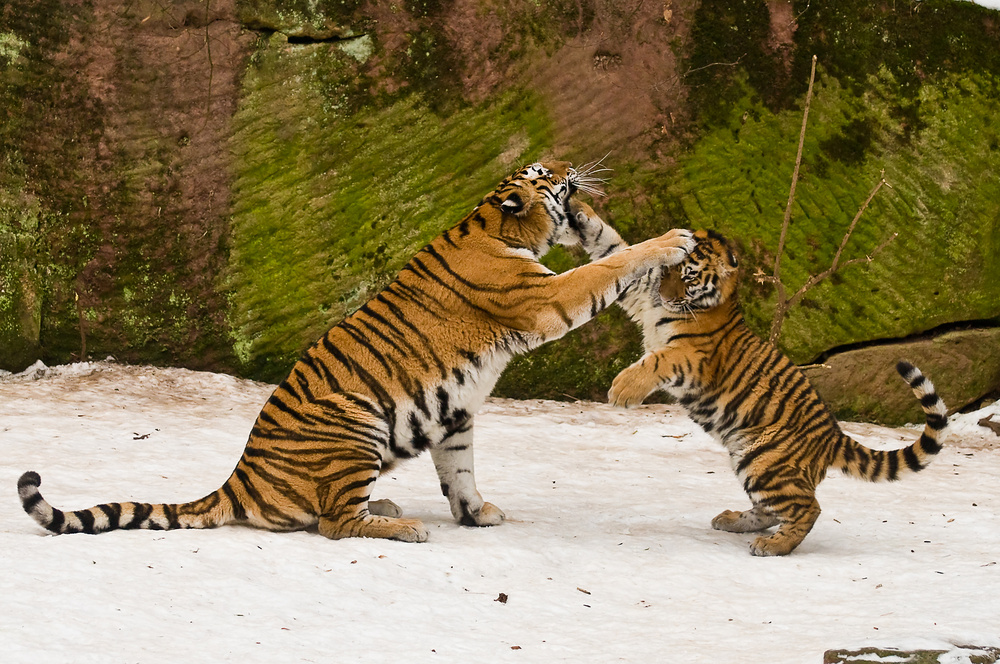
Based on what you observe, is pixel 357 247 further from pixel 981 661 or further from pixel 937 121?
pixel 981 661

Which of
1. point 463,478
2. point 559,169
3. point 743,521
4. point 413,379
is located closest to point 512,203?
point 559,169

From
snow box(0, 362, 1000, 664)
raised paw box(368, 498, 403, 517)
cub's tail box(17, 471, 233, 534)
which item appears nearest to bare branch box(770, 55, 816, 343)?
snow box(0, 362, 1000, 664)

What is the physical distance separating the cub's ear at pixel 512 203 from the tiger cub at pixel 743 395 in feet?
1.48

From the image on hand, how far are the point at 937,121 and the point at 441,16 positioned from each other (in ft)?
13.1

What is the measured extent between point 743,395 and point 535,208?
1.34m

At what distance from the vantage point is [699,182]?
27.4 ft

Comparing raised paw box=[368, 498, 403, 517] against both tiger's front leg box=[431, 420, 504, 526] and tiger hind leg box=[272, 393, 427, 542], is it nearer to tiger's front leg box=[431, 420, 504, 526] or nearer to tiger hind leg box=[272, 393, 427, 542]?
tiger's front leg box=[431, 420, 504, 526]

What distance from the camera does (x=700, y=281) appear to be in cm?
525

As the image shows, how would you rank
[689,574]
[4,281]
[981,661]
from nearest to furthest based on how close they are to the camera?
[981,661], [689,574], [4,281]

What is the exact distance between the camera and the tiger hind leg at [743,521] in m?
5.27

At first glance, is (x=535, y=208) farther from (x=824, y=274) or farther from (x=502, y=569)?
(x=824, y=274)

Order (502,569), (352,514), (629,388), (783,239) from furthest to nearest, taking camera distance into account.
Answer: (783,239), (629,388), (352,514), (502,569)

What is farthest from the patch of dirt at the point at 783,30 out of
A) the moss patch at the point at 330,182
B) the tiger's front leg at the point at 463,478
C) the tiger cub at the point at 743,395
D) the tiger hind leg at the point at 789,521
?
the tiger's front leg at the point at 463,478

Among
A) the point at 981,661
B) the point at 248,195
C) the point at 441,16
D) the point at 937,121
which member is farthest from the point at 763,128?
the point at 981,661
